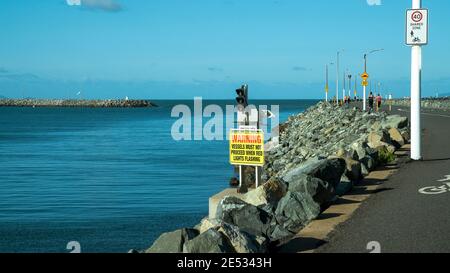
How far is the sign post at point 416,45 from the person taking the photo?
16734mm

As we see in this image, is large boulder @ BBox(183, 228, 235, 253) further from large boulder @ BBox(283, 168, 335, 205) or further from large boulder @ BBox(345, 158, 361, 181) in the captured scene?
large boulder @ BBox(345, 158, 361, 181)

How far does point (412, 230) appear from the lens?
912cm

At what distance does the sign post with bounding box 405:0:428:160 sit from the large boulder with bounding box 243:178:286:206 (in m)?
7.09

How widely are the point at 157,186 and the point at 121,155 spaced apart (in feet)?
55.4

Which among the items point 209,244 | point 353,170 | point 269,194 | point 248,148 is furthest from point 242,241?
point 248,148

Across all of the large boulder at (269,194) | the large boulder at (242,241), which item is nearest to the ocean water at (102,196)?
the large boulder at (269,194)

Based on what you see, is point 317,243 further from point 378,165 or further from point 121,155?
point 121,155

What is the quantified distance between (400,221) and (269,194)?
7.63ft

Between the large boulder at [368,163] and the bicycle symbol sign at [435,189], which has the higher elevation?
the large boulder at [368,163]

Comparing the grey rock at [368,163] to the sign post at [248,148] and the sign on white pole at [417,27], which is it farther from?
the sign on white pole at [417,27]

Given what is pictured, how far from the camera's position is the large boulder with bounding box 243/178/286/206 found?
11219 millimetres

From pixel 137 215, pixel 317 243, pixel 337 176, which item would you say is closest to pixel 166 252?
pixel 317 243

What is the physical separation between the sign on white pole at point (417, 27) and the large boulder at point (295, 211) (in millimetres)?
7849

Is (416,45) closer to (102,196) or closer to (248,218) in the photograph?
(248,218)
